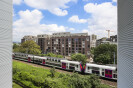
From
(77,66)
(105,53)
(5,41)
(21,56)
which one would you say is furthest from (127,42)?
(21,56)

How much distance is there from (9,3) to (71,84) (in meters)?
7.34

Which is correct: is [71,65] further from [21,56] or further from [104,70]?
[21,56]

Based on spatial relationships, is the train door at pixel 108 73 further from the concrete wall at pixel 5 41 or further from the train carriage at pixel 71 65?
the concrete wall at pixel 5 41

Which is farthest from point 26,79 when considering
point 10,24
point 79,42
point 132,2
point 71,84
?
point 79,42

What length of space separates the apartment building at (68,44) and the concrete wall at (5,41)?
105 feet

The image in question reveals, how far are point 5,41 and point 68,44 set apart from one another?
34.8 meters

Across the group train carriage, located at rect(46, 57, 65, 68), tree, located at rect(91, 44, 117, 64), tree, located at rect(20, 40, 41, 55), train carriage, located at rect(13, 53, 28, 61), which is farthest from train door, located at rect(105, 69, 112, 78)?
tree, located at rect(20, 40, 41, 55)

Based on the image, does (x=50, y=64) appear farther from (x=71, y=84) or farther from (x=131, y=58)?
(x=131, y=58)

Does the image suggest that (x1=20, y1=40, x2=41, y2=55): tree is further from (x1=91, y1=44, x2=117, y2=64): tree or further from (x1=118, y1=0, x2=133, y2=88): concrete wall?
(x1=118, y1=0, x2=133, y2=88): concrete wall

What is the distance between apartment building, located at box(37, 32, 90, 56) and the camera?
118 ft

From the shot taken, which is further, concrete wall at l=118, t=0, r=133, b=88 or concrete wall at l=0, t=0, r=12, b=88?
concrete wall at l=0, t=0, r=12, b=88

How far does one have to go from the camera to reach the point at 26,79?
9938 mm

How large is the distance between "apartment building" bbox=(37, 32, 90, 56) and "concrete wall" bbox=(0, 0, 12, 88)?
31949mm

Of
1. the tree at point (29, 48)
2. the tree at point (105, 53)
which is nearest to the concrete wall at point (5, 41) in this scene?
the tree at point (105, 53)
